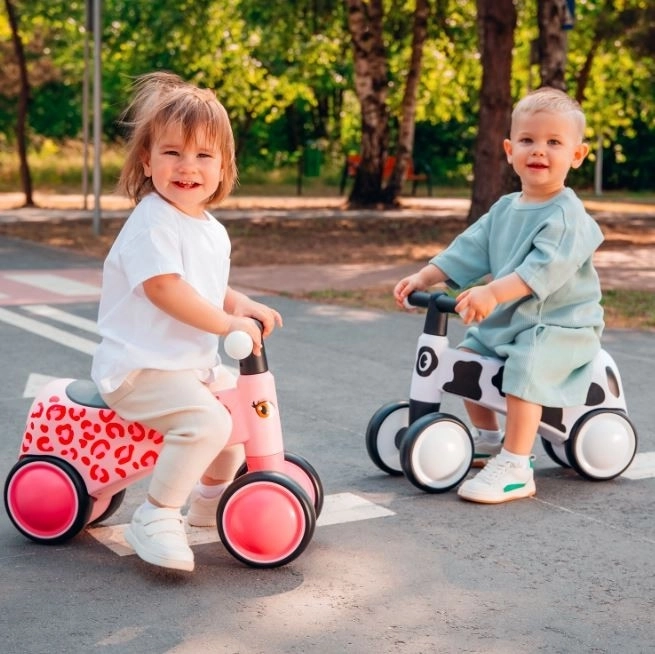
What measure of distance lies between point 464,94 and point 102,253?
18.1 meters

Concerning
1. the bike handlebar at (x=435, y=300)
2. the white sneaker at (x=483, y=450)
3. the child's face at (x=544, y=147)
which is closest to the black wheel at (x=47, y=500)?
the bike handlebar at (x=435, y=300)

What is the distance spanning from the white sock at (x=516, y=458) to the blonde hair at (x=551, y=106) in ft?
3.87

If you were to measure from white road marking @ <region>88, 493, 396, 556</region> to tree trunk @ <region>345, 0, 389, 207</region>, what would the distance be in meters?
16.6

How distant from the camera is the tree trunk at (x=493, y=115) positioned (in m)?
15.5

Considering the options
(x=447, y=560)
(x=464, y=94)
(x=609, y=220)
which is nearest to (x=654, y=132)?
(x=464, y=94)

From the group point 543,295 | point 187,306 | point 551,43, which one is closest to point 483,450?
point 543,295

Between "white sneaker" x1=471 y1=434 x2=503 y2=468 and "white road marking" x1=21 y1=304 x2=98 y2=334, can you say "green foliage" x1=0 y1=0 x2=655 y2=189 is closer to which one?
"white road marking" x1=21 y1=304 x2=98 y2=334

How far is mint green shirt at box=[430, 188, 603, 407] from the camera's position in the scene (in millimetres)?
4473

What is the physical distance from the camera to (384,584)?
148 inches

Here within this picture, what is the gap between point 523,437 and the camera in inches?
181

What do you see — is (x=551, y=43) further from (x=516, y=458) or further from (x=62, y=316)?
(x=516, y=458)

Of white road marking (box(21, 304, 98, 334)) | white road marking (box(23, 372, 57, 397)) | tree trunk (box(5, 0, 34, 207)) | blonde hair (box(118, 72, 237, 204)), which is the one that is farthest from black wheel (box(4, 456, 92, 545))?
tree trunk (box(5, 0, 34, 207))

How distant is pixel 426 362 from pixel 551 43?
434 inches

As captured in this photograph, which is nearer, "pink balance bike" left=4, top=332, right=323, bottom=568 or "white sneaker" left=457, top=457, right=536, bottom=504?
"pink balance bike" left=4, top=332, right=323, bottom=568
